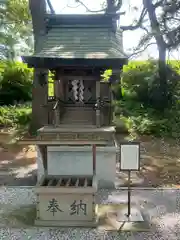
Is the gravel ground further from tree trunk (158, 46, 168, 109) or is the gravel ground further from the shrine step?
tree trunk (158, 46, 168, 109)

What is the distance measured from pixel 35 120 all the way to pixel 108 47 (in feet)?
23.1

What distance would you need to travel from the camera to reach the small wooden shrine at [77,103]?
5.11 metres

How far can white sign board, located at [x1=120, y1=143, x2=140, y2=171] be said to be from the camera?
5.31 metres

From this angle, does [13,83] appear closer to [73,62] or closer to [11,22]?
[11,22]

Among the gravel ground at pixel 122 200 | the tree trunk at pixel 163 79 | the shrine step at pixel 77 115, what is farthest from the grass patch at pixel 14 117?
the shrine step at pixel 77 115

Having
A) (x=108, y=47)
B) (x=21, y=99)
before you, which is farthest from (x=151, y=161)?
(x=21, y=99)

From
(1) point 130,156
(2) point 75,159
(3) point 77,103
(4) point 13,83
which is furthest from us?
(4) point 13,83

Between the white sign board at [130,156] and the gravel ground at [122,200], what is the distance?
977 mm

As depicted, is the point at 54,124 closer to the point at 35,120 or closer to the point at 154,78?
the point at 35,120

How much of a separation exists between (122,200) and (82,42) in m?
3.32

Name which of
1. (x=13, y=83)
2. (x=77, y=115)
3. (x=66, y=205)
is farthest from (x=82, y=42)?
(x=13, y=83)

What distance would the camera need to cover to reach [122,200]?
6234mm

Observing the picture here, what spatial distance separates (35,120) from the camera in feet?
40.8

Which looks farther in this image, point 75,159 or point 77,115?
point 75,159
